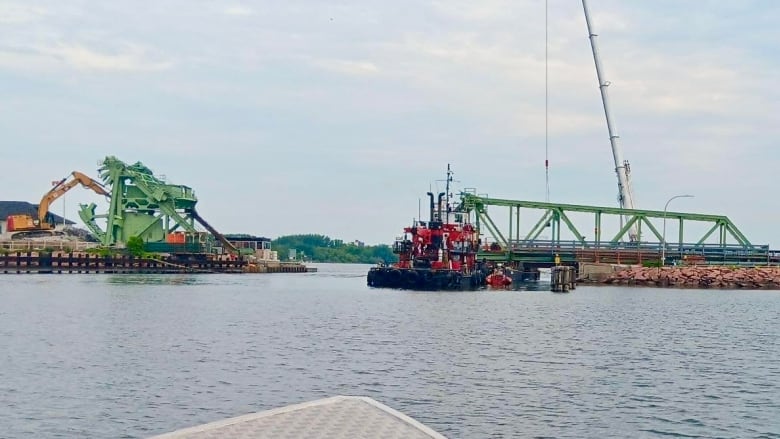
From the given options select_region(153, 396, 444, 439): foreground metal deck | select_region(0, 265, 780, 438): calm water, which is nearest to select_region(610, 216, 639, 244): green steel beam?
select_region(0, 265, 780, 438): calm water

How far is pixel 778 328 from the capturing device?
58.0m

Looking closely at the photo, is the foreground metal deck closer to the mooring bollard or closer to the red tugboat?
Result: the red tugboat

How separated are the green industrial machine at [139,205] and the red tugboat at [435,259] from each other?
47652 millimetres

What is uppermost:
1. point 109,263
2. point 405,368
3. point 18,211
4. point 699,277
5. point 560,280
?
point 18,211

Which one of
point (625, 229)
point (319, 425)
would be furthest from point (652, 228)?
point (319, 425)

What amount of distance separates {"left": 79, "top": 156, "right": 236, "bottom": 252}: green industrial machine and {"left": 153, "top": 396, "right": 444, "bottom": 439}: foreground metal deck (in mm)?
133431

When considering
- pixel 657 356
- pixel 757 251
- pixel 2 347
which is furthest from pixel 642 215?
pixel 2 347

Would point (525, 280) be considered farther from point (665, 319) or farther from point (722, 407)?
point (722, 407)

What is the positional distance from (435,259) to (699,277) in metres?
37.0

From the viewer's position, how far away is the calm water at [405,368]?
84.0ft

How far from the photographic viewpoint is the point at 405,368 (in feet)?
116

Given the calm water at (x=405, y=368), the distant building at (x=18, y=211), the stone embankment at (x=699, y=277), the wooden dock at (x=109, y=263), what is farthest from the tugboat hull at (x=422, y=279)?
the distant building at (x=18, y=211)

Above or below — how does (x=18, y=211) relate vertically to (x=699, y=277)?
above

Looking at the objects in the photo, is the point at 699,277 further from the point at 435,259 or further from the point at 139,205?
the point at 139,205
